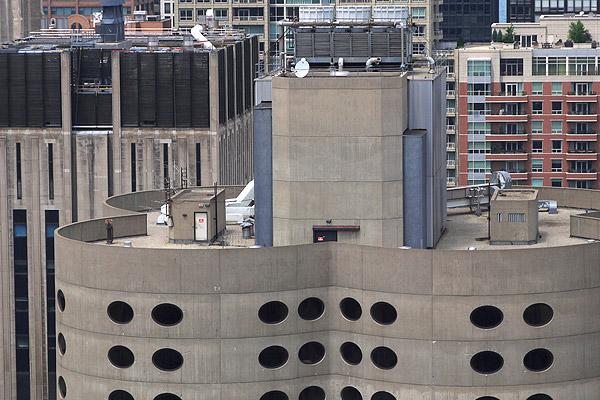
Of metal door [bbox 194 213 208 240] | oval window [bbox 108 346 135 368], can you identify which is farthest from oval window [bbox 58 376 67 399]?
metal door [bbox 194 213 208 240]

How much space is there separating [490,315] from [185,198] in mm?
22035

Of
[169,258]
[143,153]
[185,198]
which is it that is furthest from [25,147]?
[169,258]

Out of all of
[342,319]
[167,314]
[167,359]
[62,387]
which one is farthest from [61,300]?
[342,319]

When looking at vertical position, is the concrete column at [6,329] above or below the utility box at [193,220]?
below

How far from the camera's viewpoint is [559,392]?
106375 mm

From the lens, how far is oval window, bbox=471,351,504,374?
105438 mm

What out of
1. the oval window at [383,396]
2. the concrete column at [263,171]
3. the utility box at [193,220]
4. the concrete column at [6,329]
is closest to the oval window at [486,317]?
the oval window at [383,396]

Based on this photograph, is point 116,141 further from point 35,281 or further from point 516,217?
point 516,217

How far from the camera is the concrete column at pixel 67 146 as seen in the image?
193375mm

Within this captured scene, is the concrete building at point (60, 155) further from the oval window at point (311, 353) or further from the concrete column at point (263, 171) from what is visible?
the oval window at point (311, 353)

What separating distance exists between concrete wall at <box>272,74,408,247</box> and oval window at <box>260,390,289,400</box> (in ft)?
29.1

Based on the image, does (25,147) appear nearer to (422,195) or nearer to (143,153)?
(143,153)

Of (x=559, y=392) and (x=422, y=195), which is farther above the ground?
(x=422, y=195)

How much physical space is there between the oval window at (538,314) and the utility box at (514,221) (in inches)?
309
